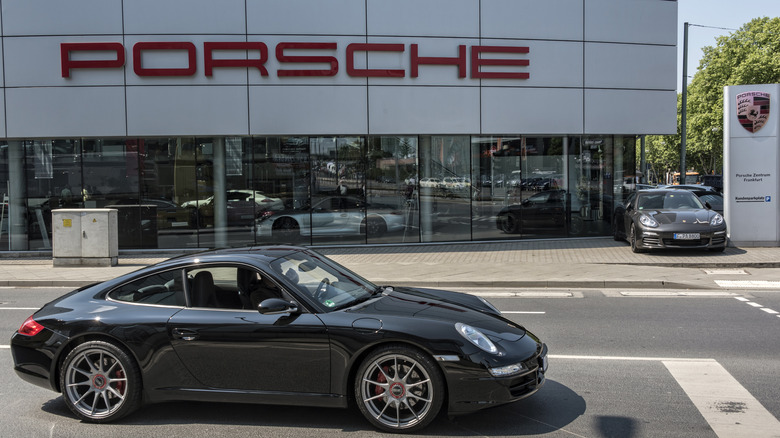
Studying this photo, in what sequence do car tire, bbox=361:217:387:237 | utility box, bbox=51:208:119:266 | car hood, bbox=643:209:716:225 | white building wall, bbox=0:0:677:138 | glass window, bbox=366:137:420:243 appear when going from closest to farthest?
car hood, bbox=643:209:716:225 < utility box, bbox=51:208:119:266 < white building wall, bbox=0:0:677:138 < glass window, bbox=366:137:420:243 < car tire, bbox=361:217:387:237

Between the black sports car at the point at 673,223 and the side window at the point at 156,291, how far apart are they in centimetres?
1260

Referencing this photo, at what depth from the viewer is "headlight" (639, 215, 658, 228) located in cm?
1513

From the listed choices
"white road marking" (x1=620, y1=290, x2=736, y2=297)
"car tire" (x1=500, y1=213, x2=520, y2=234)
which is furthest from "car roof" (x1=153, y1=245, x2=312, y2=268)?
"car tire" (x1=500, y1=213, x2=520, y2=234)

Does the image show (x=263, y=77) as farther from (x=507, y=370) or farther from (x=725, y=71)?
(x=725, y=71)

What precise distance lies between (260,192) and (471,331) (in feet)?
47.4

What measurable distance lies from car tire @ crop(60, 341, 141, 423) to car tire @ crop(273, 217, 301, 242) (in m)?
13.5

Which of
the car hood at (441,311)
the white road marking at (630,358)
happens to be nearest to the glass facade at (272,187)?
the white road marking at (630,358)

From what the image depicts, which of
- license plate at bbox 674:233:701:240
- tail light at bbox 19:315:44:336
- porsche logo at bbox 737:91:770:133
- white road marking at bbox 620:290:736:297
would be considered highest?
porsche logo at bbox 737:91:770:133

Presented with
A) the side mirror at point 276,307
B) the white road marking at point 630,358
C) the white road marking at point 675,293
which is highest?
the side mirror at point 276,307

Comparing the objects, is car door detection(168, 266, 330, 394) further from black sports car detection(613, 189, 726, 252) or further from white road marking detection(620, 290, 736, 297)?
black sports car detection(613, 189, 726, 252)

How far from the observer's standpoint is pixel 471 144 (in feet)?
62.4

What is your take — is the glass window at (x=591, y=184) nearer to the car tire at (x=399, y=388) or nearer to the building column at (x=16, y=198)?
Result: the car tire at (x=399, y=388)

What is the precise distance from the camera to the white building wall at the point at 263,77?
1770 centimetres

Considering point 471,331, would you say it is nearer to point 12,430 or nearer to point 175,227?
point 12,430
